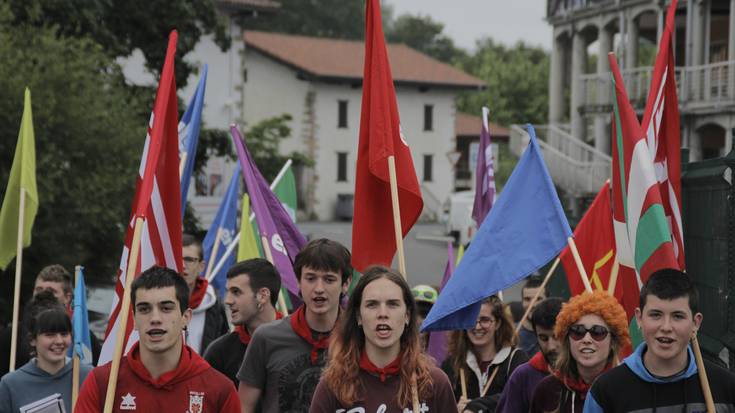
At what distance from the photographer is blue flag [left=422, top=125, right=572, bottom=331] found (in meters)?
6.77

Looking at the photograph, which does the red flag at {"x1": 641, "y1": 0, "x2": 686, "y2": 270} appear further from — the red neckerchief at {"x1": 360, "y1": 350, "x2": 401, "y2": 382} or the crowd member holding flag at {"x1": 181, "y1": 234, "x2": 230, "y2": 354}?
the crowd member holding flag at {"x1": 181, "y1": 234, "x2": 230, "y2": 354}

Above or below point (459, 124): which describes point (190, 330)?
below

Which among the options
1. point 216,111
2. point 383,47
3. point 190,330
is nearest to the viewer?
point 383,47

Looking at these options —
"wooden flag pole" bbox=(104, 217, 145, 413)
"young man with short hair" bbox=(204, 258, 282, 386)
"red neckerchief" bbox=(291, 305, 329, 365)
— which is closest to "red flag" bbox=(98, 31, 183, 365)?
"wooden flag pole" bbox=(104, 217, 145, 413)

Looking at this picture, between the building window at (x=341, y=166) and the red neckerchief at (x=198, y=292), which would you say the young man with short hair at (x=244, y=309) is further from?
the building window at (x=341, y=166)

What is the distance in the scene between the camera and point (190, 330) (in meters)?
9.34

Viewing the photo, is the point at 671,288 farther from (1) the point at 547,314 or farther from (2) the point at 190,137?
(2) the point at 190,137

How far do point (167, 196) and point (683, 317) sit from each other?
9.33ft

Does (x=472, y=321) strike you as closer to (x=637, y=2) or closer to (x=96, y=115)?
(x=96, y=115)

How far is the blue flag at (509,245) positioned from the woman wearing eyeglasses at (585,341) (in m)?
0.63

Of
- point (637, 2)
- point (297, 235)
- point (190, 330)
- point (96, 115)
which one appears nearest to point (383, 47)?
point (297, 235)

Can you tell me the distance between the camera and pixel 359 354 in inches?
211

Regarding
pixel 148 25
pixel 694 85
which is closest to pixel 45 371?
pixel 148 25

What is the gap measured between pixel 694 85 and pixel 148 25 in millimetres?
13458
